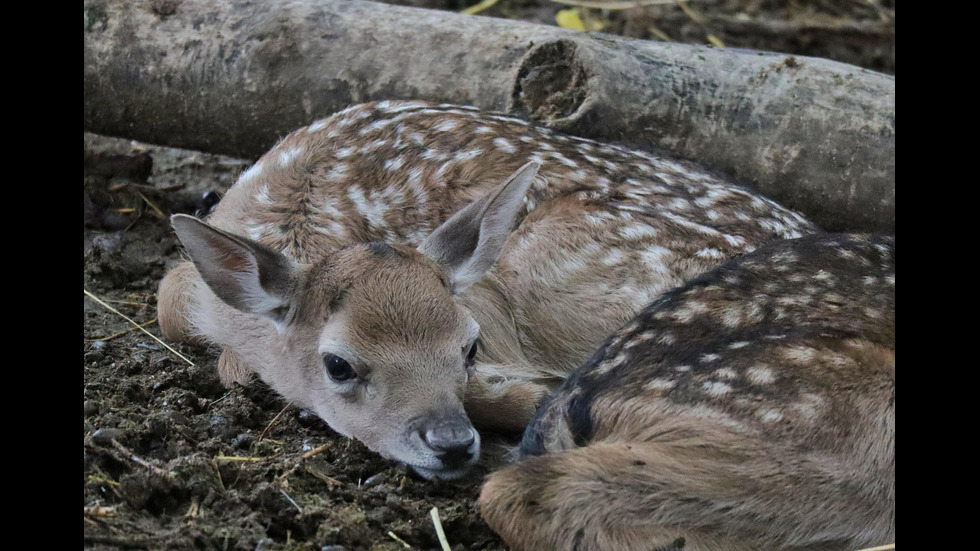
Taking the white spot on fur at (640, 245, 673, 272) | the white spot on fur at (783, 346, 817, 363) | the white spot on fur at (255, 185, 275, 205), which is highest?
the white spot on fur at (783, 346, 817, 363)

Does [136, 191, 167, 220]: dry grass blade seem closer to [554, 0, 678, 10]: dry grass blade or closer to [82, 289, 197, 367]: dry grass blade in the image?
[82, 289, 197, 367]: dry grass blade

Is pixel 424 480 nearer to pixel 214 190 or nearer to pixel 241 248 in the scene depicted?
pixel 241 248

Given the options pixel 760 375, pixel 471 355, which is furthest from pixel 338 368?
pixel 760 375

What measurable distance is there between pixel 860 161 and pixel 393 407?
2.88m

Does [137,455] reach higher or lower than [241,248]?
lower

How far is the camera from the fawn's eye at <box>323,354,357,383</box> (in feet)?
11.8

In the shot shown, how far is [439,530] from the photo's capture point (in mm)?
3219

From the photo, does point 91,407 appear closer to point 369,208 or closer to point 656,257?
point 369,208

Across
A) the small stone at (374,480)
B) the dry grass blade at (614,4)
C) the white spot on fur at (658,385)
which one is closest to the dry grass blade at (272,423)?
the small stone at (374,480)

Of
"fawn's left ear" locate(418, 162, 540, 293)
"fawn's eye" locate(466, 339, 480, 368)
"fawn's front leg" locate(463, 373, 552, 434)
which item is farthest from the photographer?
"fawn's front leg" locate(463, 373, 552, 434)

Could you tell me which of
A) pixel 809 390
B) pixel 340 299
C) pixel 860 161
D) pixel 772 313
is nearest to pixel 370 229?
pixel 340 299

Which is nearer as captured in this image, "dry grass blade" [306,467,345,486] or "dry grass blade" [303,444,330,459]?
"dry grass blade" [306,467,345,486]

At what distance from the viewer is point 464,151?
4.68 metres

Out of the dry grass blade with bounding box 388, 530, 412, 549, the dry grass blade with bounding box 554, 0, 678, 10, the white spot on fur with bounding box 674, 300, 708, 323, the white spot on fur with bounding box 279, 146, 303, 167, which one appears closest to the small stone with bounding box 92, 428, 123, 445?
the dry grass blade with bounding box 388, 530, 412, 549
